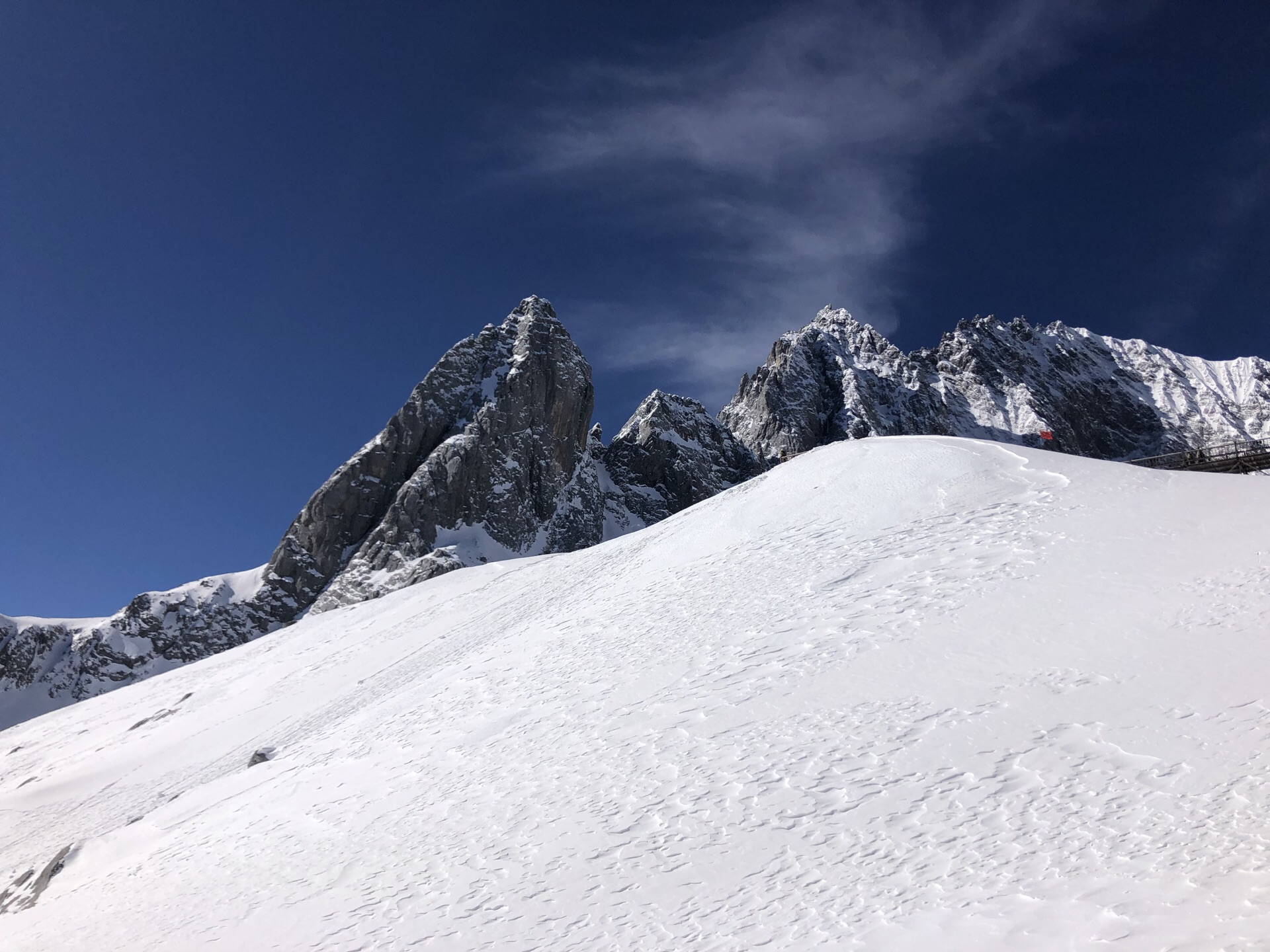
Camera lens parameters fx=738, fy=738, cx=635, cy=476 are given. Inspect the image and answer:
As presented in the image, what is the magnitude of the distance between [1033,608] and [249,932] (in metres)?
13.3

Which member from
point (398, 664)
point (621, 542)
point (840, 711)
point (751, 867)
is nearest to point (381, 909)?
point (751, 867)

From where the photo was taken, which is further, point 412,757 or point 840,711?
point 412,757

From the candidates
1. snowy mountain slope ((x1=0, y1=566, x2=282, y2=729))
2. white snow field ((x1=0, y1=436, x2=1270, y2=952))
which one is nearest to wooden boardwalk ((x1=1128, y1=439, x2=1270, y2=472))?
white snow field ((x1=0, y1=436, x2=1270, y2=952))

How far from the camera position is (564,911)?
848cm

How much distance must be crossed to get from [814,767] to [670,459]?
146m

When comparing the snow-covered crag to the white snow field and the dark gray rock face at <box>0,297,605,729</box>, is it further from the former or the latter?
the white snow field

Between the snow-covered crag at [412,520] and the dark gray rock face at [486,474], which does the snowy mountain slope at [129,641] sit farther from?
the dark gray rock face at [486,474]

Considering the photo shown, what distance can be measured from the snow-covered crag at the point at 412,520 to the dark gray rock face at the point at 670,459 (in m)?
3.34

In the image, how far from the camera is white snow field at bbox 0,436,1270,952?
754 cm

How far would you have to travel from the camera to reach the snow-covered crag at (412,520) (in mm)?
114250

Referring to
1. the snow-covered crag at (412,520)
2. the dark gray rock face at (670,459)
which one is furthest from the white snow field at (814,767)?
the dark gray rock face at (670,459)

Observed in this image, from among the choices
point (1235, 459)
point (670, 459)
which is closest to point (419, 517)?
point (670, 459)

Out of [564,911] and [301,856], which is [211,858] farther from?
[564,911]

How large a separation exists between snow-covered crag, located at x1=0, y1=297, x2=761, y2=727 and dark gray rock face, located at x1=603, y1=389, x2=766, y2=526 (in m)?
3.34
